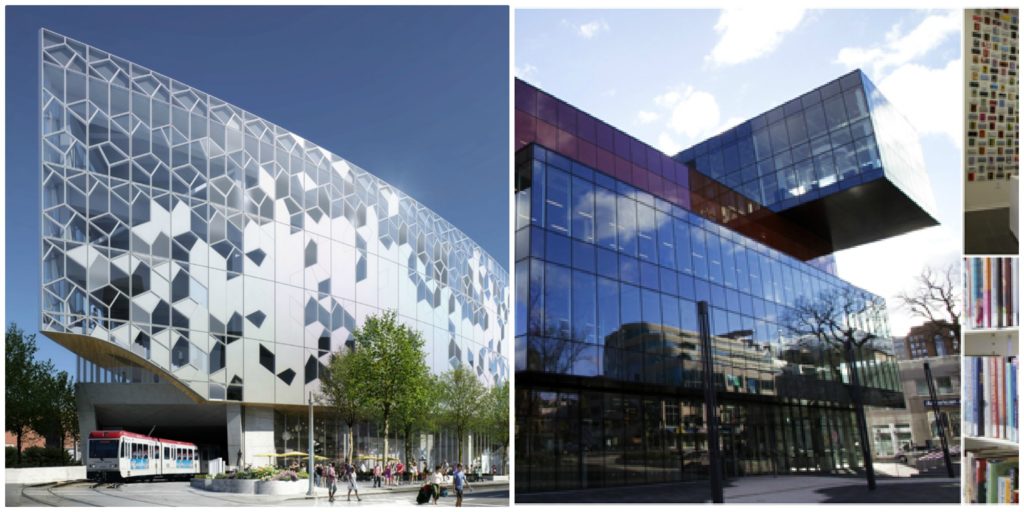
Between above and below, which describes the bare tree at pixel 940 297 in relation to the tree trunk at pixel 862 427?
above

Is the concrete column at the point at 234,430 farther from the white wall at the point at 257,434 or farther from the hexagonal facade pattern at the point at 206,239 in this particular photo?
the hexagonal facade pattern at the point at 206,239

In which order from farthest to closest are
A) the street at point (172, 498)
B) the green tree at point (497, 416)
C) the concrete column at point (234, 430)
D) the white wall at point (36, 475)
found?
the green tree at point (497, 416), the concrete column at point (234, 430), the white wall at point (36, 475), the street at point (172, 498)

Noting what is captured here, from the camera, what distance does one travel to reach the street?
533 inches

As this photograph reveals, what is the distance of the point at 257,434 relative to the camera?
2677 centimetres

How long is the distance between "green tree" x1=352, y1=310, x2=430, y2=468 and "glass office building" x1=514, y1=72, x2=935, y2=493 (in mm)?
10406

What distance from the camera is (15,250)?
67.5 ft

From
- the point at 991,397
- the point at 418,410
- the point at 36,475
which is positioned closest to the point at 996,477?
the point at 991,397

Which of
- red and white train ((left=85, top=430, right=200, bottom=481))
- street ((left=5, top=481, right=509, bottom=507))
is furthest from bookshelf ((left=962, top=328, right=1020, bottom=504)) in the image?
red and white train ((left=85, top=430, right=200, bottom=481))

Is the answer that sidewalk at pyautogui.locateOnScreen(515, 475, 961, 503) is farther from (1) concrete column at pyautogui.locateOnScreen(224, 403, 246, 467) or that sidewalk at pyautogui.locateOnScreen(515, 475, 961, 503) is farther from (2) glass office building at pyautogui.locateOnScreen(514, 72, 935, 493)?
(1) concrete column at pyautogui.locateOnScreen(224, 403, 246, 467)

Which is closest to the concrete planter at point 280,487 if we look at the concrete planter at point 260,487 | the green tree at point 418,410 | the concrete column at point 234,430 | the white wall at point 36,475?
the concrete planter at point 260,487

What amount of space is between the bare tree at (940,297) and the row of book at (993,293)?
14.6 ft

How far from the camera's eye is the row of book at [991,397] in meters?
5.05

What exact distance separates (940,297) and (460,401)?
2052cm

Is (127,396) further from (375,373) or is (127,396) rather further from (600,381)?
(600,381)
